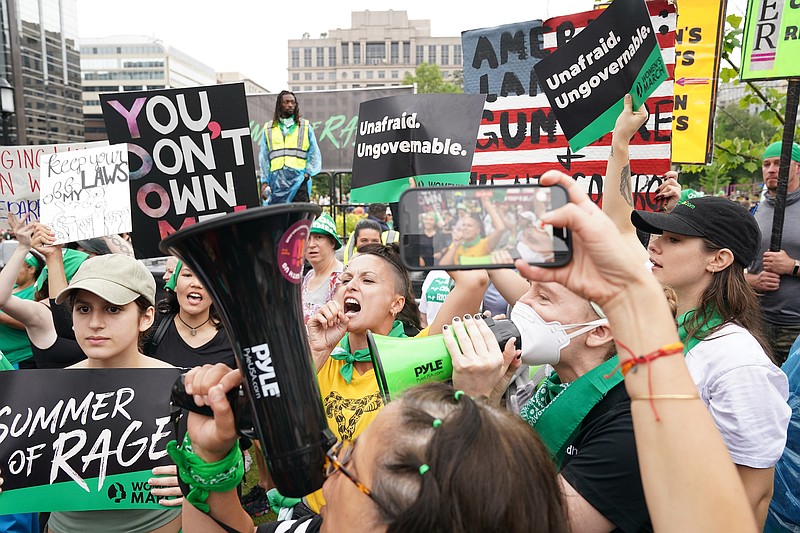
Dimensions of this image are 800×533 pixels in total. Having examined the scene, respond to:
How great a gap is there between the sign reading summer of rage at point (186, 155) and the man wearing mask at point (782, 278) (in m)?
3.38

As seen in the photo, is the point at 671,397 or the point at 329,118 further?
the point at 329,118

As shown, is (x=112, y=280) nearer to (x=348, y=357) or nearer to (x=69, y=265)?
(x=348, y=357)

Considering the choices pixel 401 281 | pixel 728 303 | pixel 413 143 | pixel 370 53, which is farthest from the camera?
pixel 370 53

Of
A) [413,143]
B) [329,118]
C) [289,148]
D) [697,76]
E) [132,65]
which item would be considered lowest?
[413,143]

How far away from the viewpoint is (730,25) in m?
5.66

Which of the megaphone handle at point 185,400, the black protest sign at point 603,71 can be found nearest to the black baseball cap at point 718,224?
the black protest sign at point 603,71

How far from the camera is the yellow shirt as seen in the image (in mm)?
2213

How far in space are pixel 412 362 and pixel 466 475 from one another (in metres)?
0.61

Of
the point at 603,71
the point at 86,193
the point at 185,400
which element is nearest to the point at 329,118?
the point at 86,193

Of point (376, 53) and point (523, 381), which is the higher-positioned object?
point (376, 53)

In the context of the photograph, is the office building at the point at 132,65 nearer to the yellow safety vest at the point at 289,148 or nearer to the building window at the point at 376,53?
the building window at the point at 376,53

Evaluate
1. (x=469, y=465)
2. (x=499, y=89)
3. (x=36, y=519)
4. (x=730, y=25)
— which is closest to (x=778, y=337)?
(x=499, y=89)

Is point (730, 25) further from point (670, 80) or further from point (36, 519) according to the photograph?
point (36, 519)

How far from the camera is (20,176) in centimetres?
491
